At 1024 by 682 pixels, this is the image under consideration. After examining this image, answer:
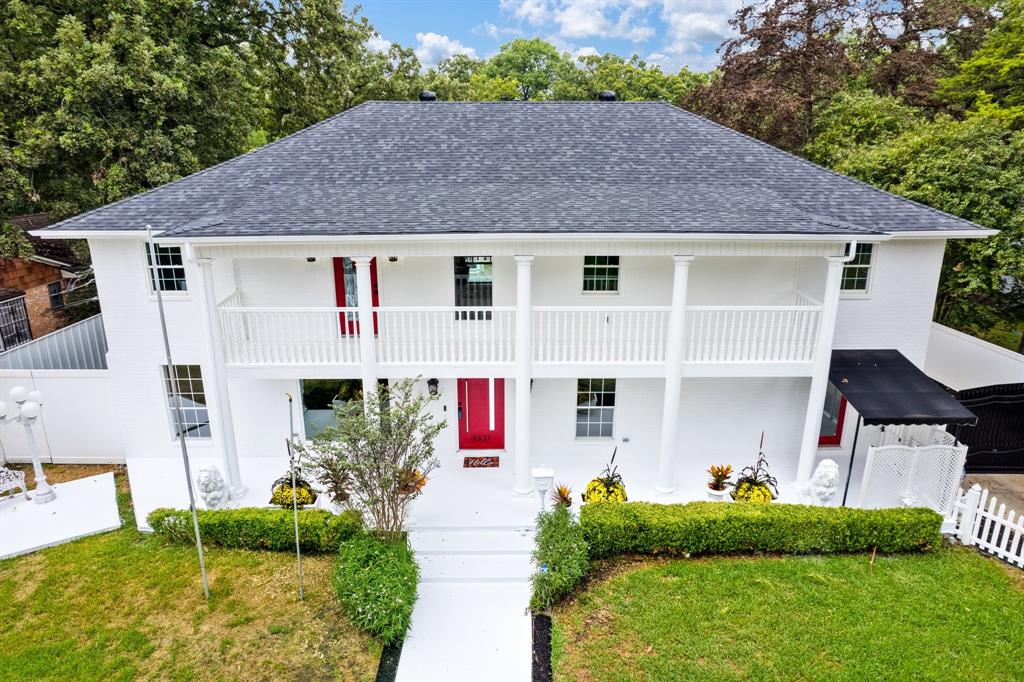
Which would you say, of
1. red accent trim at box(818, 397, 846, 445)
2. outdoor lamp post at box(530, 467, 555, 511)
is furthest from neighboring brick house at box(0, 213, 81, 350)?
red accent trim at box(818, 397, 846, 445)

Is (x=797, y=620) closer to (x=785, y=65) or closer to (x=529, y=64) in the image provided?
(x=785, y=65)

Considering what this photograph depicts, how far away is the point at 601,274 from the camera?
487 inches

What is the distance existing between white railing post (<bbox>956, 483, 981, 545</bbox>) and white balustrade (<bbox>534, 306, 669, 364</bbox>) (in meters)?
5.84

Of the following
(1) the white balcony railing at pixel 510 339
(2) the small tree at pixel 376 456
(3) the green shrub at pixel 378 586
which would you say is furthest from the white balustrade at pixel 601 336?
(3) the green shrub at pixel 378 586

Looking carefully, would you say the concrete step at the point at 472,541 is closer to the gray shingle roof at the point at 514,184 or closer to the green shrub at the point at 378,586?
the green shrub at the point at 378,586

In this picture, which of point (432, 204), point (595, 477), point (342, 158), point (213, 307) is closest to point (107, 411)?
point (213, 307)

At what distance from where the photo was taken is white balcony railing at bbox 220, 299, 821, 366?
11.0 m

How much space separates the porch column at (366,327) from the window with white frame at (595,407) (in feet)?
15.2

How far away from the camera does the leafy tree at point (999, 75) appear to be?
1905 centimetres

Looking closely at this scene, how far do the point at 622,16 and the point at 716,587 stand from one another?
1815 inches

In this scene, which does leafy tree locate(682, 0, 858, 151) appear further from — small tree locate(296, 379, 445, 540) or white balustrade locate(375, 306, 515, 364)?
small tree locate(296, 379, 445, 540)

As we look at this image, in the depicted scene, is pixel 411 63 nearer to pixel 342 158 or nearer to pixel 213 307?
pixel 342 158

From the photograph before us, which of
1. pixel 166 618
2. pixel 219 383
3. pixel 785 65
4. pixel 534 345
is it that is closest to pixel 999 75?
pixel 785 65

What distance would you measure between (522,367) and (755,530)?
16.6ft
